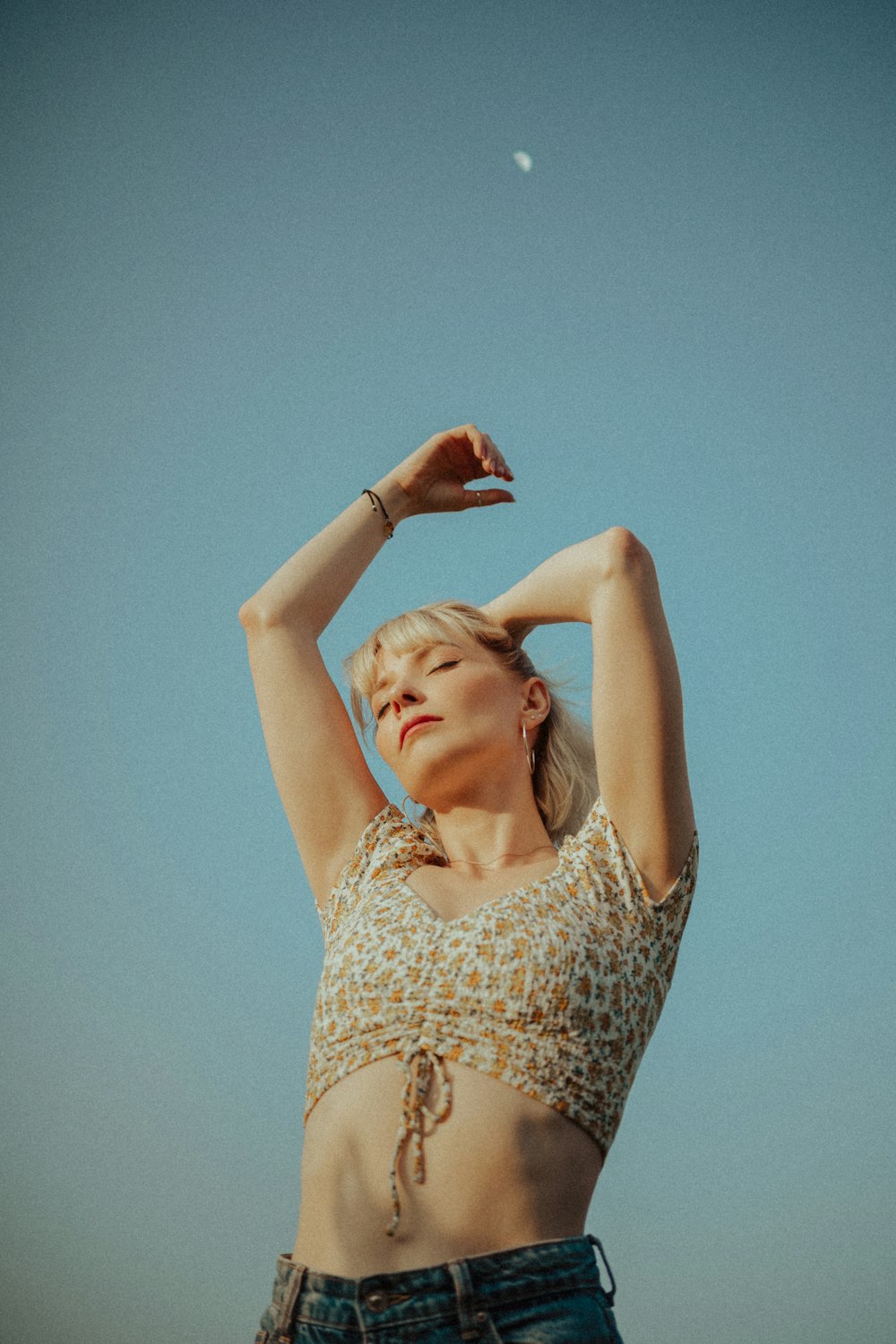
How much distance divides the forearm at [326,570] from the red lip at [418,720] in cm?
36

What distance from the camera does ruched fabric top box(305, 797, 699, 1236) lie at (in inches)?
90.7

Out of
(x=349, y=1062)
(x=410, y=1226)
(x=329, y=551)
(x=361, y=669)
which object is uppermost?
(x=329, y=551)

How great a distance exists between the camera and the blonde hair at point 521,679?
319cm

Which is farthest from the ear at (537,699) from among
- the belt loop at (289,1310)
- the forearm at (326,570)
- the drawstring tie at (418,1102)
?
the belt loop at (289,1310)

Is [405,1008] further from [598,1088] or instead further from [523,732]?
[523,732]

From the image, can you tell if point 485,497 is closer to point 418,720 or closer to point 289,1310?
point 418,720

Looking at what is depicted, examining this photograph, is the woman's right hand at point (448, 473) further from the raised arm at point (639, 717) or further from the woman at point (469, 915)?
the raised arm at point (639, 717)

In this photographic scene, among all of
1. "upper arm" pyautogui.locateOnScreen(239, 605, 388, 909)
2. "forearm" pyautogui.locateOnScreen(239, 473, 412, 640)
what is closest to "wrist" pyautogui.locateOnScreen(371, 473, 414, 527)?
"forearm" pyautogui.locateOnScreen(239, 473, 412, 640)

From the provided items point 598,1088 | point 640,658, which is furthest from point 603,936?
point 640,658

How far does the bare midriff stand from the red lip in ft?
2.89

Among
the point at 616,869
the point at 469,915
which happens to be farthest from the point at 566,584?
A: the point at 469,915

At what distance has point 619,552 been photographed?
2.88 metres

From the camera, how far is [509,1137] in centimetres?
222

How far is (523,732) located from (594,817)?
0.49 meters
